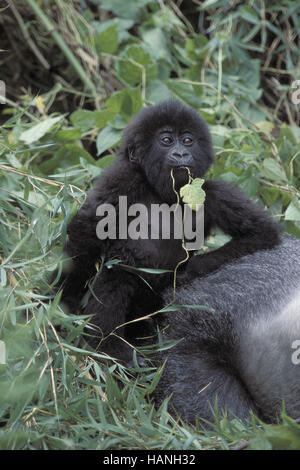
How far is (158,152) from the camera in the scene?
2.15 m

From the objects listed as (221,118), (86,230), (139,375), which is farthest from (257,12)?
(139,375)

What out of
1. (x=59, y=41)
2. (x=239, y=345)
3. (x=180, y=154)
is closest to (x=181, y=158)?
(x=180, y=154)

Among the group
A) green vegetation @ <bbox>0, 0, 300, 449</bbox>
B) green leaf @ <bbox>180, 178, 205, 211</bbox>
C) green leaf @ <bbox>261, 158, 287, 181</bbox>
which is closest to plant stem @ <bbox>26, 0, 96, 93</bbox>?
green vegetation @ <bbox>0, 0, 300, 449</bbox>

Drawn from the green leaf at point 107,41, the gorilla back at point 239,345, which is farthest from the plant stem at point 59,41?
the gorilla back at point 239,345

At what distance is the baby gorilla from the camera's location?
2010 millimetres

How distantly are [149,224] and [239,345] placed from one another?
50 centimetres

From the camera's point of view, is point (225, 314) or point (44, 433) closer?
point (44, 433)

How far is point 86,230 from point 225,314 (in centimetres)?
49

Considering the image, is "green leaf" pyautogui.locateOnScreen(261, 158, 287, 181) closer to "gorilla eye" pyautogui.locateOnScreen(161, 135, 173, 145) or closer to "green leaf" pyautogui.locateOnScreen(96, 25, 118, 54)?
"gorilla eye" pyautogui.locateOnScreen(161, 135, 173, 145)

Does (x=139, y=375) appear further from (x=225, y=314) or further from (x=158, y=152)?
(x=158, y=152)

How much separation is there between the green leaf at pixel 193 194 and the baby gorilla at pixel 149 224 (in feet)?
0.37

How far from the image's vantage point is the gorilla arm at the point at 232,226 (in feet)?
6.97

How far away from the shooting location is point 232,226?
2.19 meters

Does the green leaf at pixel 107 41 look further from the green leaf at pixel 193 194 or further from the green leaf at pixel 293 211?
the green leaf at pixel 193 194
